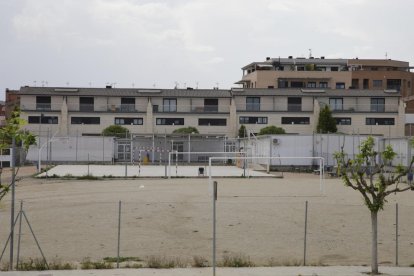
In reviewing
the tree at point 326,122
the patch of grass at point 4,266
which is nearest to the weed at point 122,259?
the patch of grass at point 4,266

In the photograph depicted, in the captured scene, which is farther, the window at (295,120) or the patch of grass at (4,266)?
the window at (295,120)

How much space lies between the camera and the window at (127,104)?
8257 centimetres

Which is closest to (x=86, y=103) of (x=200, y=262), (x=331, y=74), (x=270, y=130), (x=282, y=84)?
(x=270, y=130)

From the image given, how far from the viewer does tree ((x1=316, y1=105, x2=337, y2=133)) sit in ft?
260

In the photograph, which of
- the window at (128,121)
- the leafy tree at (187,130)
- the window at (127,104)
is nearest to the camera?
the leafy tree at (187,130)

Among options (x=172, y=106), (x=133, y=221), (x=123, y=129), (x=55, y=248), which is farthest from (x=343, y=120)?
(x=55, y=248)

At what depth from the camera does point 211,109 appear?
8362 centimetres

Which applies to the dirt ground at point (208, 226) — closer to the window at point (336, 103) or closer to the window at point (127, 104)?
the window at point (127, 104)

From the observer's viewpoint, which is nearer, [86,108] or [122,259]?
[122,259]

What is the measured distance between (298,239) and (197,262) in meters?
4.98

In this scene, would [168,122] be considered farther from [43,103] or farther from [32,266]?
[32,266]

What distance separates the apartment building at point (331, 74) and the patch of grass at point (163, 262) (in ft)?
292

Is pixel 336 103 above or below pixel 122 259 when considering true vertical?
above

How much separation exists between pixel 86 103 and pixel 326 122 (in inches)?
1298
